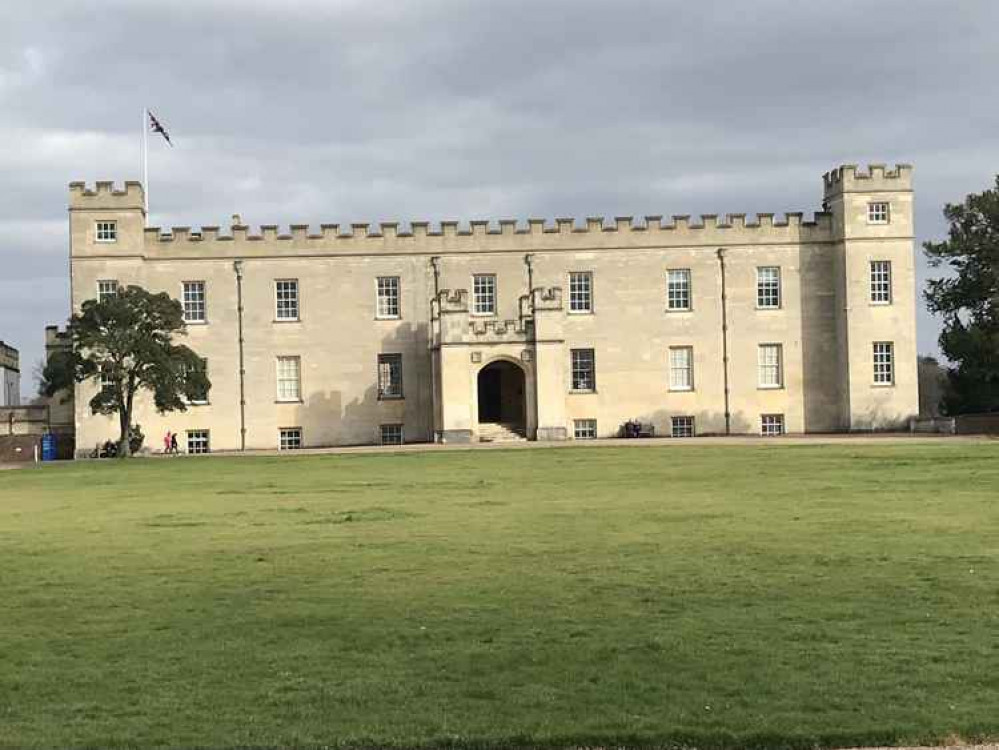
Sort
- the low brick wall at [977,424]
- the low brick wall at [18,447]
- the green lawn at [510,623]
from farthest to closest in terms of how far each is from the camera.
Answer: the low brick wall at [18,447]
the low brick wall at [977,424]
the green lawn at [510,623]

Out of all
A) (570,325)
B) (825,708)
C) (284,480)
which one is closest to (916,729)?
(825,708)

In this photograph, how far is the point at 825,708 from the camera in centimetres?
782

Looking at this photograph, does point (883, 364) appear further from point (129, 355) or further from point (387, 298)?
point (129, 355)

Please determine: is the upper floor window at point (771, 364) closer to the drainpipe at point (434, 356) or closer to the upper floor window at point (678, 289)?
the upper floor window at point (678, 289)

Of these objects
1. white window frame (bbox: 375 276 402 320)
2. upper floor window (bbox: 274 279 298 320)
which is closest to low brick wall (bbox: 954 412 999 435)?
white window frame (bbox: 375 276 402 320)

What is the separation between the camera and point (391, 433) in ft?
181

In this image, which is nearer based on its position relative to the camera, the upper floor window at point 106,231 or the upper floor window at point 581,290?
the upper floor window at point 106,231

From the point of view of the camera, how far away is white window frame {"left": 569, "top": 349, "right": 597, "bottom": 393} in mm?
54812

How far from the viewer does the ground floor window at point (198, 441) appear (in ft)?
179

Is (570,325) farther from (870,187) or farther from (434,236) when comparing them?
(870,187)

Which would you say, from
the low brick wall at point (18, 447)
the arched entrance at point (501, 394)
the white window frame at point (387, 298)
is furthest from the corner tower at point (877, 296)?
the low brick wall at point (18, 447)

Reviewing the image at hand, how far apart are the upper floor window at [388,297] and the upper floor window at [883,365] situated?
20.4 m

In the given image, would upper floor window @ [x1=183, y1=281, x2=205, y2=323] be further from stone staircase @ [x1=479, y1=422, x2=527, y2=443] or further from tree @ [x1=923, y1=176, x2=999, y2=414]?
tree @ [x1=923, y1=176, x2=999, y2=414]

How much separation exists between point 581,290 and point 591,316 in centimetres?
120
